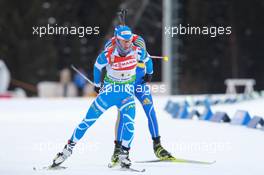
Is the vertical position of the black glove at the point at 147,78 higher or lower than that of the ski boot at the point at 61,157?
higher

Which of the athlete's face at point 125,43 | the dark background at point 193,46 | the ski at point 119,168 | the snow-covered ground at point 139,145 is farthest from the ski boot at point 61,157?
the dark background at point 193,46

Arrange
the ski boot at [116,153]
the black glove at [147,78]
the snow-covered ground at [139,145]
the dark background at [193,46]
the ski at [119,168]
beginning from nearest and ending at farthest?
the ski at [119,168] < the snow-covered ground at [139,145] < the ski boot at [116,153] < the black glove at [147,78] < the dark background at [193,46]

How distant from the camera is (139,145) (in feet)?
38.5

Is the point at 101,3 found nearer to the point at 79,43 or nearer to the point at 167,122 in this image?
the point at 79,43

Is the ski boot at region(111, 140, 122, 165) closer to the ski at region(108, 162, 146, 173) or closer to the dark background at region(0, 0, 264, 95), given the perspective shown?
the ski at region(108, 162, 146, 173)

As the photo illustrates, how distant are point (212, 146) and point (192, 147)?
31 centimetres

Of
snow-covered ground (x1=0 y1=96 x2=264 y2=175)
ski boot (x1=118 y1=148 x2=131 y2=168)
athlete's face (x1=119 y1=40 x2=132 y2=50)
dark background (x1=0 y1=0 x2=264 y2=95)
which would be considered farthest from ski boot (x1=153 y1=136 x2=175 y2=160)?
dark background (x1=0 y1=0 x2=264 y2=95)

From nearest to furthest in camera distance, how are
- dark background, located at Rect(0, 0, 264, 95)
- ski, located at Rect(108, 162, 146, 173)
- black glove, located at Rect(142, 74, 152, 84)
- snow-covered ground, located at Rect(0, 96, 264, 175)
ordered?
ski, located at Rect(108, 162, 146, 173) → snow-covered ground, located at Rect(0, 96, 264, 175) → black glove, located at Rect(142, 74, 152, 84) → dark background, located at Rect(0, 0, 264, 95)

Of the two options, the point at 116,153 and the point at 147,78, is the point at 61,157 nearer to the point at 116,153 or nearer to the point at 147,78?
the point at 116,153

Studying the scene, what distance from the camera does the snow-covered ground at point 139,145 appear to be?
8.62m

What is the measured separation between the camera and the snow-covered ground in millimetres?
8617

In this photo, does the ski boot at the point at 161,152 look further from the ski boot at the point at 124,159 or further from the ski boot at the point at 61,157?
the ski boot at the point at 61,157

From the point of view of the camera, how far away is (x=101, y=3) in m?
51.9

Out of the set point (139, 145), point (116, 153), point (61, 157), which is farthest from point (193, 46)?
point (61, 157)
